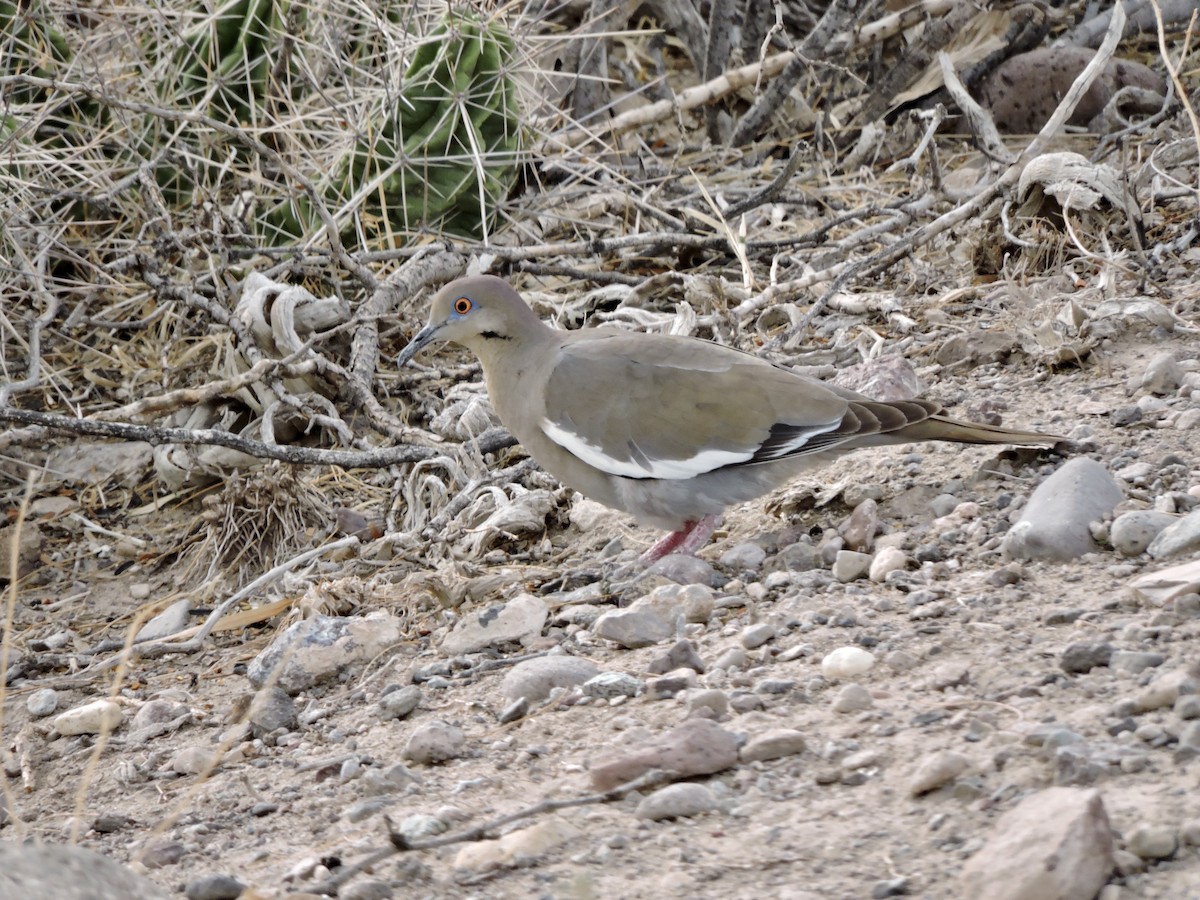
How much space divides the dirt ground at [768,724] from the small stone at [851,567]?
4 cm

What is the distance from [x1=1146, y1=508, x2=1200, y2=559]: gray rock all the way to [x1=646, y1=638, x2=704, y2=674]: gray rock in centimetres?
88

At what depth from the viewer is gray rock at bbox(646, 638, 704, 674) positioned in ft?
8.64

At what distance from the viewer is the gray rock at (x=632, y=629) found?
2.85 meters

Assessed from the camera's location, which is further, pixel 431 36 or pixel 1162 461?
pixel 431 36

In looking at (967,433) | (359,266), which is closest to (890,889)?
(967,433)

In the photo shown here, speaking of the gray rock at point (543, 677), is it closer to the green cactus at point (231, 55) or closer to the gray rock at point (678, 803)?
the gray rock at point (678, 803)

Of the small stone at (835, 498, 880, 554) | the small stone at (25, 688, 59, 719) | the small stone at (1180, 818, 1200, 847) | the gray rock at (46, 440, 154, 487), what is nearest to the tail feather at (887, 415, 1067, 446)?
the small stone at (835, 498, 880, 554)

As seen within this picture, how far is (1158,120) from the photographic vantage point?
5.33 meters

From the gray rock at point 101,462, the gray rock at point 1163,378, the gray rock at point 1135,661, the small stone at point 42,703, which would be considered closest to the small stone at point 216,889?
the gray rock at point 1135,661

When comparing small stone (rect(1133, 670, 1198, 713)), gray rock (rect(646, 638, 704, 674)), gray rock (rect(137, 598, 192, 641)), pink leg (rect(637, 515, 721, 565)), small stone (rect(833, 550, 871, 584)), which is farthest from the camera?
gray rock (rect(137, 598, 192, 641))

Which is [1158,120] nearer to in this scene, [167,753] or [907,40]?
[907,40]

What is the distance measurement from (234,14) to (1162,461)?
3.94 m

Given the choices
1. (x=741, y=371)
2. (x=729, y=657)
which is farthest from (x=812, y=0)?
(x=729, y=657)

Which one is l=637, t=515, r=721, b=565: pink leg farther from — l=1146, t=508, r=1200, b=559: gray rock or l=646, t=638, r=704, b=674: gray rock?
l=1146, t=508, r=1200, b=559: gray rock
